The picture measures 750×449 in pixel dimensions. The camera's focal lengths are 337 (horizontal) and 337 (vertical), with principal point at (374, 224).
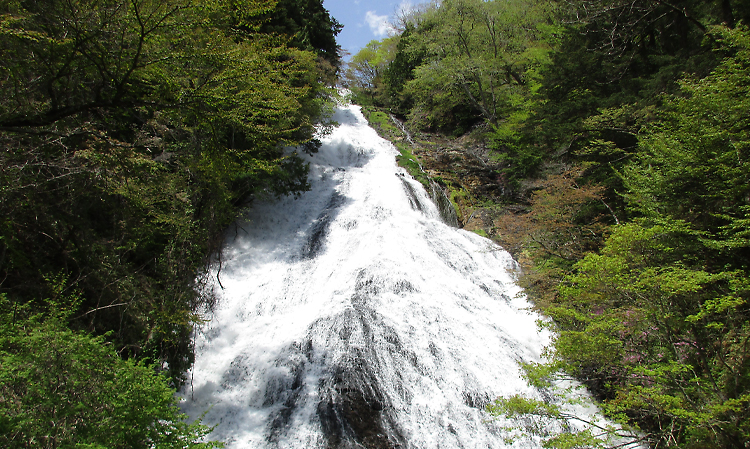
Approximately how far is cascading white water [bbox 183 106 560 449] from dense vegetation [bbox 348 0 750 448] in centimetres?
89

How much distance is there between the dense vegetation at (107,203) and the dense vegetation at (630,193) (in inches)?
195

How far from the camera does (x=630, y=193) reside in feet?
28.4

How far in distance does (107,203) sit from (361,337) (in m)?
6.06

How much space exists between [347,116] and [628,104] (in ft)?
52.2

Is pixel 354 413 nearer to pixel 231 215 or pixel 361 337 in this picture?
pixel 361 337

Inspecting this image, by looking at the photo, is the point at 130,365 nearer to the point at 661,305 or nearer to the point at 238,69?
the point at 238,69

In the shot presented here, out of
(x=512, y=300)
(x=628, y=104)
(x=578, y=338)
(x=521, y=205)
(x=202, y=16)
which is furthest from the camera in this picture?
(x=521, y=205)

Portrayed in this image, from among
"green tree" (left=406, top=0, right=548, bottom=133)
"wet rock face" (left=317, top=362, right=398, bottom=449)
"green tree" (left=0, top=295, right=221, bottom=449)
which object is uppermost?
"green tree" (left=406, top=0, right=548, bottom=133)

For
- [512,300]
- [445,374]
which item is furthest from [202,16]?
[512,300]

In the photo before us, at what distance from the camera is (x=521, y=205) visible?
15406 millimetres

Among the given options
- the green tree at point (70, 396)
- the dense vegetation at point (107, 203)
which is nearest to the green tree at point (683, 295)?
the green tree at point (70, 396)

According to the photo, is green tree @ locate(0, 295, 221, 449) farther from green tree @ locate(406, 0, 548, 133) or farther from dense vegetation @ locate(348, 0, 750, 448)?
green tree @ locate(406, 0, 548, 133)

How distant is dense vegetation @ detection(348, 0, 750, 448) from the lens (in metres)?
4.54

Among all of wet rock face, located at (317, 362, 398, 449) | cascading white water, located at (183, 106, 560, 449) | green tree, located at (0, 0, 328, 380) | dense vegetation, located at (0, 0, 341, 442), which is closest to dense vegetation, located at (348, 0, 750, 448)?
cascading white water, located at (183, 106, 560, 449)
